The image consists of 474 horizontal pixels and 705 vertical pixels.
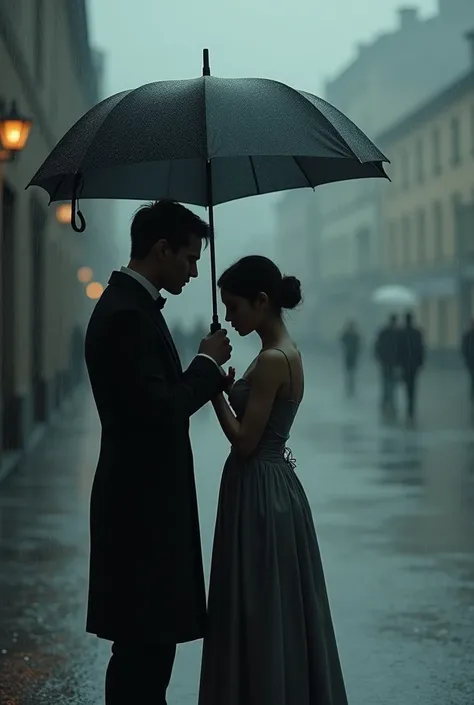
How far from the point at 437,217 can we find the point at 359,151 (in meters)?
44.7

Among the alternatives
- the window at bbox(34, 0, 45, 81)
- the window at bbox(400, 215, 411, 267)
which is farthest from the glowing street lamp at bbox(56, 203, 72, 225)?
the window at bbox(400, 215, 411, 267)

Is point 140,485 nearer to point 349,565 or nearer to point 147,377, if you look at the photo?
point 147,377

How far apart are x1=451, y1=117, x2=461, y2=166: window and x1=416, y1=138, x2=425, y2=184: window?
459 centimetres

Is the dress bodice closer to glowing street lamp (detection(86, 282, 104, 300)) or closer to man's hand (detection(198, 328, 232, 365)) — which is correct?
man's hand (detection(198, 328, 232, 365))

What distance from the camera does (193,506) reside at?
3.88 metres

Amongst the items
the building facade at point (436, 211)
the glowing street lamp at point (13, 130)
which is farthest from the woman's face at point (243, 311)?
the building facade at point (436, 211)

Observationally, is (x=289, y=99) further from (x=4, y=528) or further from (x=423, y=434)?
(x=423, y=434)

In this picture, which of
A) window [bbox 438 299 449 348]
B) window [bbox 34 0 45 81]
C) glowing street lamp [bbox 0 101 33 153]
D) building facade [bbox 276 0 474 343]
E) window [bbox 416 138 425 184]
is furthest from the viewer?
building facade [bbox 276 0 474 343]

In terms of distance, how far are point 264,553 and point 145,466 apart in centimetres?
49

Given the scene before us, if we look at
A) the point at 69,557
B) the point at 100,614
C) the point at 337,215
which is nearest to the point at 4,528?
the point at 69,557

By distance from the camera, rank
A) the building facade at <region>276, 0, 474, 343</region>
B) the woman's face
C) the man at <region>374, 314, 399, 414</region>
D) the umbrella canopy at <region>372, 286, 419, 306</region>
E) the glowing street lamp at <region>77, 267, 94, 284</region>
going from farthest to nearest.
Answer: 1. the building facade at <region>276, 0, 474, 343</region>
2. the umbrella canopy at <region>372, 286, 419, 306</region>
3. the glowing street lamp at <region>77, 267, 94, 284</region>
4. the man at <region>374, 314, 399, 414</region>
5. the woman's face

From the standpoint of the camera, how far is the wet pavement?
215 inches

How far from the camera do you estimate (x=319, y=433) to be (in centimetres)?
1808

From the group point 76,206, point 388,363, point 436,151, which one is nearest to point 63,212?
point 388,363
